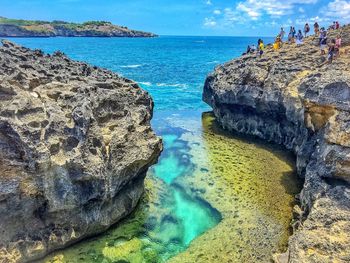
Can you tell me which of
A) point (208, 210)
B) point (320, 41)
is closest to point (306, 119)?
point (208, 210)

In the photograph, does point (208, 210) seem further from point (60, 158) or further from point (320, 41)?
point (320, 41)

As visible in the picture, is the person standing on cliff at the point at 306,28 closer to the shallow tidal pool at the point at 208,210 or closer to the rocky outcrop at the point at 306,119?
the rocky outcrop at the point at 306,119

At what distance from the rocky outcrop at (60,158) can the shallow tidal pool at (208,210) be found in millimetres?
1066

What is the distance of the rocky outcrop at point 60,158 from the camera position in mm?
14914

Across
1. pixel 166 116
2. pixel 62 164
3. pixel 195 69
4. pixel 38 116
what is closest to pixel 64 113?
pixel 38 116

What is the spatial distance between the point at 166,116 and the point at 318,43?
16.8m

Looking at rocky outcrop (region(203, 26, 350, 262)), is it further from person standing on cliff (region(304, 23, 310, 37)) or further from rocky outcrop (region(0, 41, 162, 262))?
rocky outcrop (region(0, 41, 162, 262))

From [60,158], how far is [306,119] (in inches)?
548

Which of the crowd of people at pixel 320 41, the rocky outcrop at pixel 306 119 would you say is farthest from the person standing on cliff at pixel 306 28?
the rocky outcrop at pixel 306 119

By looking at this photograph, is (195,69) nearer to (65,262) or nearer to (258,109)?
(258,109)

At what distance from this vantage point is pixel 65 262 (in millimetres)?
15344

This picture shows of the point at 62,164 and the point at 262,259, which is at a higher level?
the point at 62,164

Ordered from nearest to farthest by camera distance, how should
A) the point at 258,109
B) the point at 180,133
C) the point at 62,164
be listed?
the point at 62,164 < the point at 258,109 < the point at 180,133

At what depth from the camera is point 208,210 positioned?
798 inches
